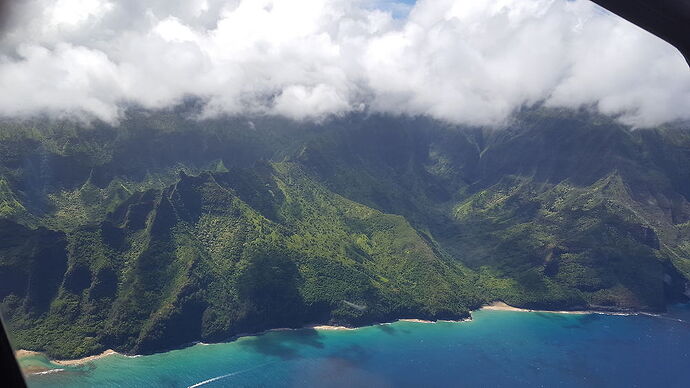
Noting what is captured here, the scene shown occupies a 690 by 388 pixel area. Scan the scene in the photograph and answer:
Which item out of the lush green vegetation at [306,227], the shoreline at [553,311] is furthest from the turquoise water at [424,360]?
the shoreline at [553,311]

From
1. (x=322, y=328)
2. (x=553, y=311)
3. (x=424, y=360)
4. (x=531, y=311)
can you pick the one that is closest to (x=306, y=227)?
(x=322, y=328)

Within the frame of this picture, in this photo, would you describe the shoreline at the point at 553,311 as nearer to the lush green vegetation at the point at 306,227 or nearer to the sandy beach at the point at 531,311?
the sandy beach at the point at 531,311

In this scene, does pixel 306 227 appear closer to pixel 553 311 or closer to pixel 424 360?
pixel 424 360

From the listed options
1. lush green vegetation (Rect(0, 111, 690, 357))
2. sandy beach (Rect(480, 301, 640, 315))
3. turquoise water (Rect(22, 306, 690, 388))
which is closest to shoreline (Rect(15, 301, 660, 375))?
sandy beach (Rect(480, 301, 640, 315))

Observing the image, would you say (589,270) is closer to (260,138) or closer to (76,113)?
(260,138)

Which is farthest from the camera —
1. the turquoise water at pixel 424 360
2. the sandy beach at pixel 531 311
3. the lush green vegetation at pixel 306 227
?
the sandy beach at pixel 531 311

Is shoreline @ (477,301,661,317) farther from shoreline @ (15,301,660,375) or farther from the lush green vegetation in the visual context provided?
the lush green vegetation
